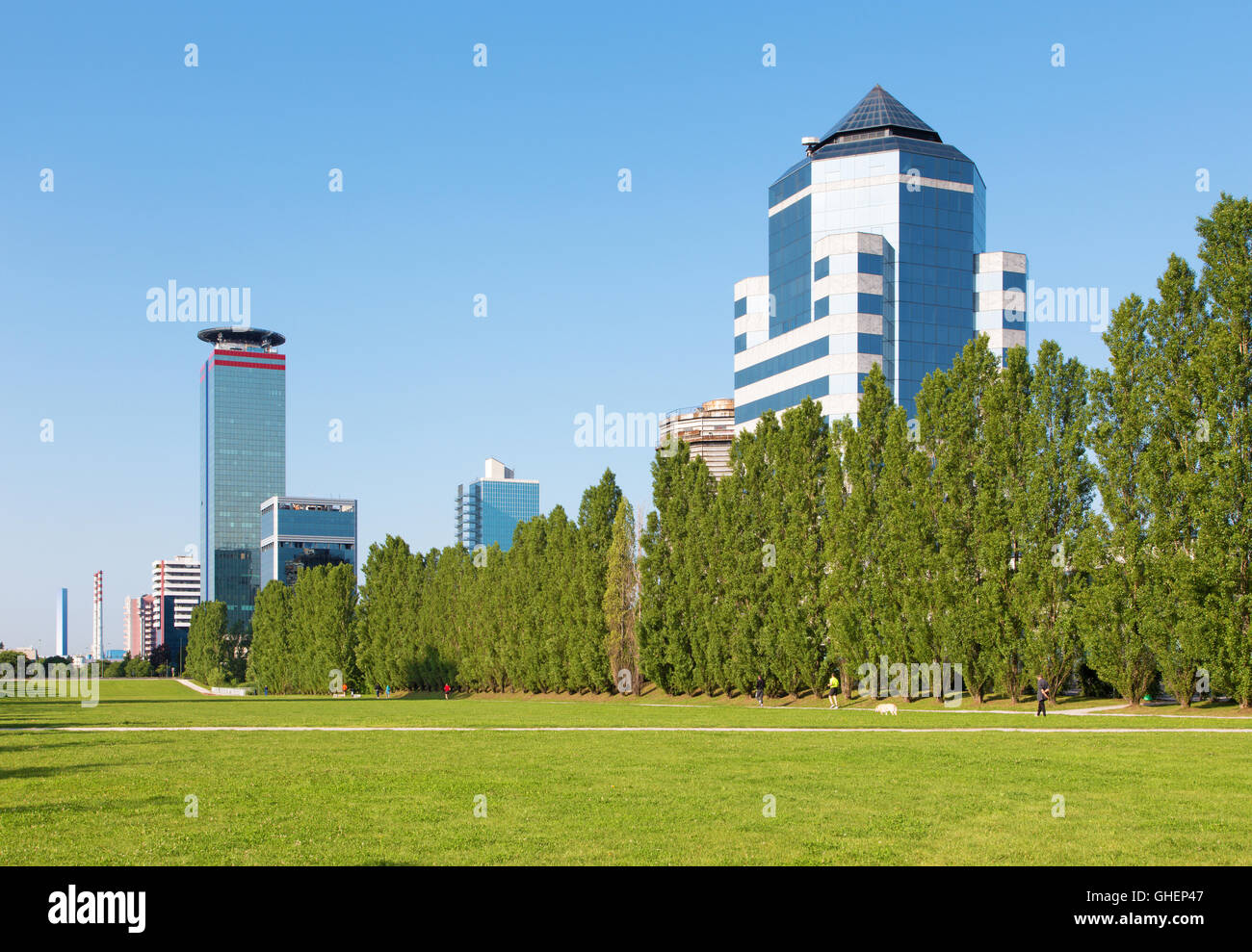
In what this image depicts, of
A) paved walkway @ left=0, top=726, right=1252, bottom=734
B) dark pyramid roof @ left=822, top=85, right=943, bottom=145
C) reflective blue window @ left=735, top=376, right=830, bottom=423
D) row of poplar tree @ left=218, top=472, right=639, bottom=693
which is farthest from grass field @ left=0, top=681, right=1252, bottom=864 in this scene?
dark pyramid roof @ left=822, top=85, right=943, bottom=145

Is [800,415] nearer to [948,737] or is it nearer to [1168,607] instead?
[1168,607]

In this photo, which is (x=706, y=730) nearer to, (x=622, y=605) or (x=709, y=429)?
(x=622, y=605)

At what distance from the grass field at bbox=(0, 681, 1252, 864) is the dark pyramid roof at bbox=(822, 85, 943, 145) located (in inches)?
3677

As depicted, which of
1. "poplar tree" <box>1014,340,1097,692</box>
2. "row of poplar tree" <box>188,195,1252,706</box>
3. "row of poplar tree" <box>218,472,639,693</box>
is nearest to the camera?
"row of poplar tree" <box>188,195,1252,706</box>

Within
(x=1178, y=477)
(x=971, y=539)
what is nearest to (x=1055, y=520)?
(x=971, y=539)

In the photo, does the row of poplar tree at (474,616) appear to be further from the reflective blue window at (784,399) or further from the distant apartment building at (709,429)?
the distant apartment building at (709,429)

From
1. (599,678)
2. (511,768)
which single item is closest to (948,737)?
(511,768)

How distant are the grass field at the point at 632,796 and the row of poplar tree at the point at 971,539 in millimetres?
13572

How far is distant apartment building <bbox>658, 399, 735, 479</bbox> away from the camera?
138m

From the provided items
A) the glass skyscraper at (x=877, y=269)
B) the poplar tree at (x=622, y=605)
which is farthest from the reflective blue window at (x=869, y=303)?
the poplar tree at (x=622, y=605)

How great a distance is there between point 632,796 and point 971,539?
38397 mm

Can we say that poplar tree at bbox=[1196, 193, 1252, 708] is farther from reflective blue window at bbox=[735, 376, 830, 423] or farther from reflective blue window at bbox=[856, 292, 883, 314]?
reflective blue window at bbox=[856, 292, 883, 314]

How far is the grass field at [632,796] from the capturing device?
44.5ft

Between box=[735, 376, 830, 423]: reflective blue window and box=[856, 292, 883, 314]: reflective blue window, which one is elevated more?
box=[856, 292, 883, 314]: reflective blue window
